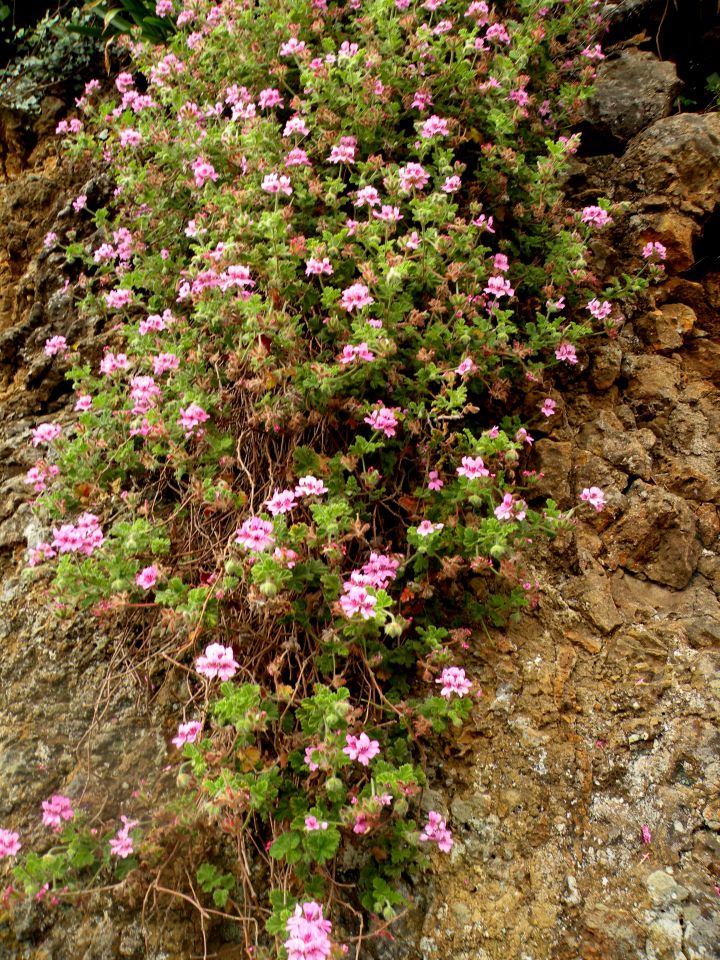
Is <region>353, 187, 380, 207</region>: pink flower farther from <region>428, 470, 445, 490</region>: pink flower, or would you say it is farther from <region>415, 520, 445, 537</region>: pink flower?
<region>415, 520, 445, 537</region>: pink flower

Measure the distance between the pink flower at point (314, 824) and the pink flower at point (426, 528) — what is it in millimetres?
799

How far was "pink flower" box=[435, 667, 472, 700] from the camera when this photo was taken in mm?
1885

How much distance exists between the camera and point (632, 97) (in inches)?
135

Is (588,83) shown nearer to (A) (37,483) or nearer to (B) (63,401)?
(B) (63,401)

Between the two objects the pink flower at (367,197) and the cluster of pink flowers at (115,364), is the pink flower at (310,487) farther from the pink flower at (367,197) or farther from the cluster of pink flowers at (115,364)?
the pink flower at (367,197)

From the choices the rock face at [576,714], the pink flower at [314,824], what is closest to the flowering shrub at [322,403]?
the pink flower at [314,824]

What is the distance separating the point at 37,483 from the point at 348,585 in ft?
4.08

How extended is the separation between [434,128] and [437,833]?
241 centimetres

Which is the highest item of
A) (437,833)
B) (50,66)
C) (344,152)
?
(50,66)

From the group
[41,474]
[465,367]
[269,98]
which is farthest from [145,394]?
[269,98]

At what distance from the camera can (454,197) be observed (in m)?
2.90

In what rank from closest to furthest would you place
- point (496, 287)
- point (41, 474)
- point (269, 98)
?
point (41, 474) < point (496, 287) < point (269, 98)

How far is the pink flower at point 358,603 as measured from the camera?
70.1 inches

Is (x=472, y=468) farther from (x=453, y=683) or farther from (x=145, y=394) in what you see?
(x=145, y=394)
